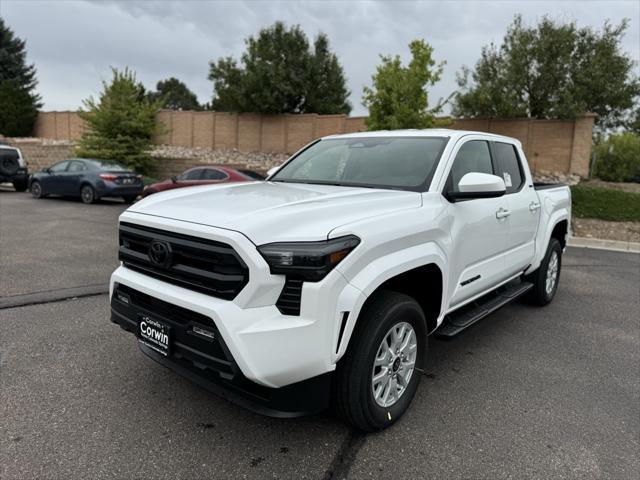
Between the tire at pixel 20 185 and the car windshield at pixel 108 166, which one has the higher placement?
the car windshield at pixel 108 166

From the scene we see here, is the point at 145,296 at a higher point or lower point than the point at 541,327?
higher

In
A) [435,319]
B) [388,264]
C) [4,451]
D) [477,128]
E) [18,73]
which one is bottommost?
[4,451]

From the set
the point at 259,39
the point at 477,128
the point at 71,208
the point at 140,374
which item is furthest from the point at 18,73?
the point at 140,374

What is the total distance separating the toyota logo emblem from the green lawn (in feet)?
A: 51.3

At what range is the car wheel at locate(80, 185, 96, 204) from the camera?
15.1m

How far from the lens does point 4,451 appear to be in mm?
2545

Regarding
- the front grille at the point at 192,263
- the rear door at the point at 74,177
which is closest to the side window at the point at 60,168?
the rear door at the point at 74,177

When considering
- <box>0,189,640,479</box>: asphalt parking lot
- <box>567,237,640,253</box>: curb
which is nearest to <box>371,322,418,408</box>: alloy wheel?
<box>0,189,640,479</box>: asphalt parking lot

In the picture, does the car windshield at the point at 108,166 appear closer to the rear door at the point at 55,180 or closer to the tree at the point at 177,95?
the rear door at the point at 55,180

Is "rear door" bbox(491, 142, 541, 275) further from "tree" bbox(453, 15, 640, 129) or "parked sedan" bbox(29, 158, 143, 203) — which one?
"tree" bbox(453, 15, 640, 129)

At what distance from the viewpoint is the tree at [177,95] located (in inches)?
3514

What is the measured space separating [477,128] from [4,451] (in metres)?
22.9

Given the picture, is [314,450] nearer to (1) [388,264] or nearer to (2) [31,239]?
(1) [388,264]

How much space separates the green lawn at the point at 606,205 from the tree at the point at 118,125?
18538 millimetres
